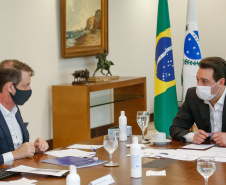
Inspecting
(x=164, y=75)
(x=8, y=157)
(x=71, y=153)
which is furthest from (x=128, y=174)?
(x=164, y=75)

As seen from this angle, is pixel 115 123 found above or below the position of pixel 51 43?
below

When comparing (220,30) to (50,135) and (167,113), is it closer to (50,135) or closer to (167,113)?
(167,113)

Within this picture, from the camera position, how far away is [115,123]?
8.29m

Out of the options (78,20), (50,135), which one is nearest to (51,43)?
(78,20)

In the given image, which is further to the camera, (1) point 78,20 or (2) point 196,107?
(1) point 78,20

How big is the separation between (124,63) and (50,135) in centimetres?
249

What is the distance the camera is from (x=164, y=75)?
664 cm

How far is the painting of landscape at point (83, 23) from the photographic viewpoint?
6.94 metres

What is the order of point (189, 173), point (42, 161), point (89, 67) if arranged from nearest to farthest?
point (189, 173) → point (42, 161) → point (89, 67)

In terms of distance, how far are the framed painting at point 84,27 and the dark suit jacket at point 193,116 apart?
130 inches

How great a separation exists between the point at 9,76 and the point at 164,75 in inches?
138

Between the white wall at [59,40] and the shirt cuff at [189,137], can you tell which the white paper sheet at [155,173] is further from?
the white wall at [59,40]

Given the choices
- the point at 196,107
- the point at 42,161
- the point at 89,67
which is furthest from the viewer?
the point at 89,67

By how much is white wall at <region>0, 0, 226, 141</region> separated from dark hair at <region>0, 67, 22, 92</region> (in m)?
2.37
